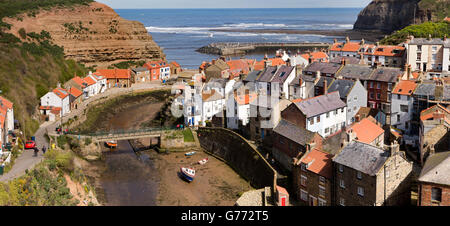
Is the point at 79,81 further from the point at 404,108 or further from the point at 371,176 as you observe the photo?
the point at 371,176

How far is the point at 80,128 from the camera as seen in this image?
50.9 meters

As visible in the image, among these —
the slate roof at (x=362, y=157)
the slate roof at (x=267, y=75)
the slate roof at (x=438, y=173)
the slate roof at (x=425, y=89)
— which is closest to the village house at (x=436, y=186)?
the slate roof at (x=438, y=173)

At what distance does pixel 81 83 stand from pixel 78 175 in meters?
30.8

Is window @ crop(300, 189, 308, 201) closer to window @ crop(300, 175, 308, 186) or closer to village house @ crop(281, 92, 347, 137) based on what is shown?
window @ crop(300, 175, 308, 186)

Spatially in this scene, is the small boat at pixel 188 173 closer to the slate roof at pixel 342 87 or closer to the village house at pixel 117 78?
the slate roof at pixel 342 87

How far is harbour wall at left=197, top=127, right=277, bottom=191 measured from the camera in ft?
111

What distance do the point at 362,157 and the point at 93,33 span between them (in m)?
74.4

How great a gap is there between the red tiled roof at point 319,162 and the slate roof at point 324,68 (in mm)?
19608

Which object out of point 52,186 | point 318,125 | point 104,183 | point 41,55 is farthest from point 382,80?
point 41,55

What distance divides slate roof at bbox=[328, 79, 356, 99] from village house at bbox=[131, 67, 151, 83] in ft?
141

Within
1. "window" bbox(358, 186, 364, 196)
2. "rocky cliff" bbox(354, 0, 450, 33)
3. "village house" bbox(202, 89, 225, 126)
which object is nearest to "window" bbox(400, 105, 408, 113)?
"window" bbox(358, 186, 364, 196)

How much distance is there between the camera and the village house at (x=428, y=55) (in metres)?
54.0

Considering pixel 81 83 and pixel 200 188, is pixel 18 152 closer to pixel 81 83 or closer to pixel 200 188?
pixel 200 188

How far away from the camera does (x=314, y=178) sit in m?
28.6
